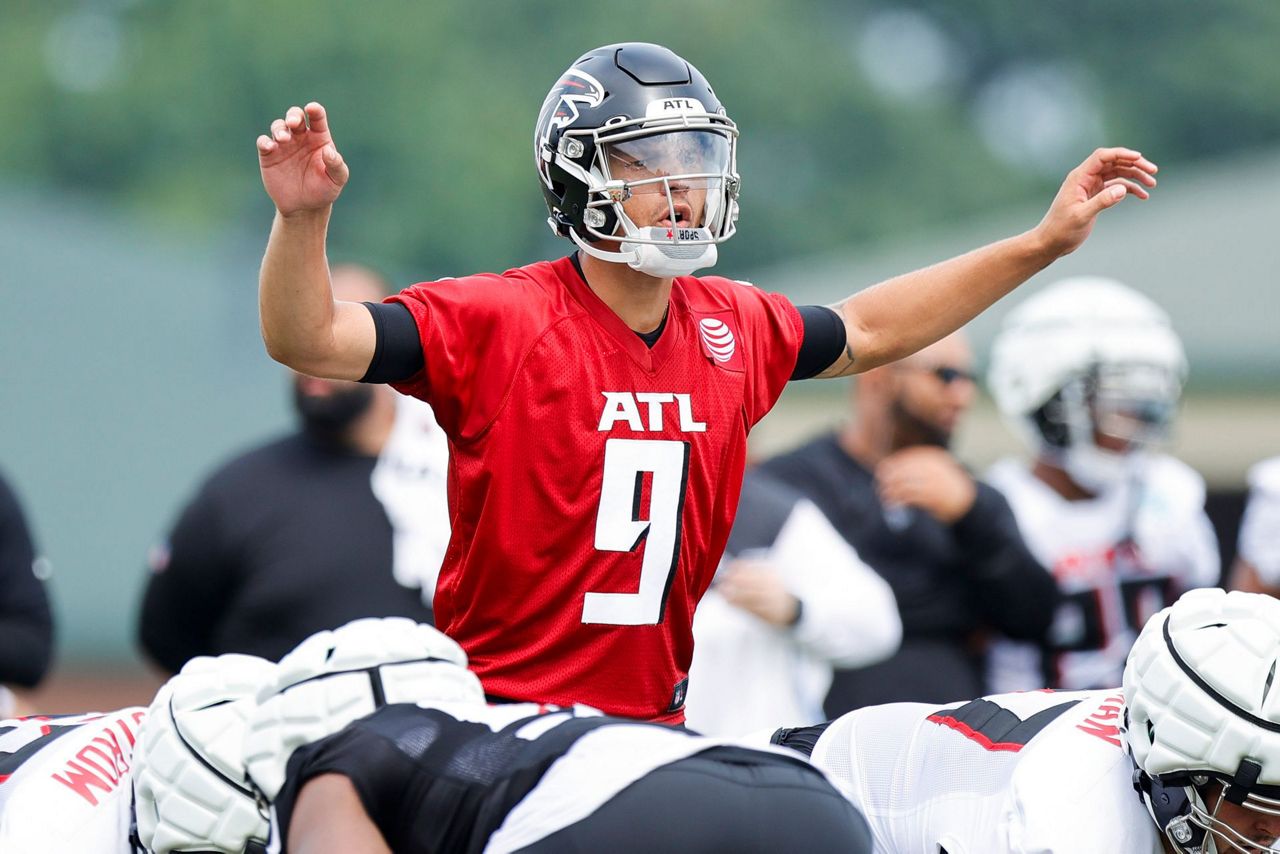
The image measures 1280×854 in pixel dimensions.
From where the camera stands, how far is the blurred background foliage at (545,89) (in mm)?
26891

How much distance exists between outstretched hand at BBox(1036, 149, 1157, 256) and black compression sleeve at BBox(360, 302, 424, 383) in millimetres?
1470

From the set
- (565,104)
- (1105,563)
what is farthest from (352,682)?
(1105,563)

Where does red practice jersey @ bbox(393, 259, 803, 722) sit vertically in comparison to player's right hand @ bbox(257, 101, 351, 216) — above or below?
below

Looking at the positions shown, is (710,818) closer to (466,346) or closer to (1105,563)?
(466,346)

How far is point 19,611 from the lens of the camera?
545cm

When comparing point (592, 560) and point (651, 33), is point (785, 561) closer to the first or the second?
point (592, 560)

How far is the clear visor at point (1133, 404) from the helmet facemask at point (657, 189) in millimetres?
3030

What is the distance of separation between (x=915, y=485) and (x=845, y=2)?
26.9 m

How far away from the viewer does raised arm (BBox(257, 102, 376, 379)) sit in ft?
11.4

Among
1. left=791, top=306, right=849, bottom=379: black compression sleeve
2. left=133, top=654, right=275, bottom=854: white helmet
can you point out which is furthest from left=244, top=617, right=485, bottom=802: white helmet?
left=791, top=306, right=849, bottom=379: black compression sleeve

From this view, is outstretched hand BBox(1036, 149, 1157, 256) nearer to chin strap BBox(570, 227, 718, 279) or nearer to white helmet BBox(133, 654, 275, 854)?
chin strap BBox(570, 227, 718, 279)

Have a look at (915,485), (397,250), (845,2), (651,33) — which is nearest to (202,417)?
(397,250)

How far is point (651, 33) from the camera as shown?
1193 inches

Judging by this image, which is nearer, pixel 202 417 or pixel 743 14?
pixel 202 417
